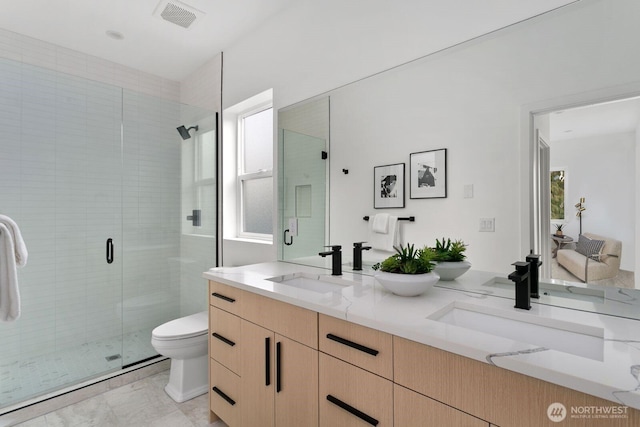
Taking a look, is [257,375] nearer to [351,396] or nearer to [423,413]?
[351,396]

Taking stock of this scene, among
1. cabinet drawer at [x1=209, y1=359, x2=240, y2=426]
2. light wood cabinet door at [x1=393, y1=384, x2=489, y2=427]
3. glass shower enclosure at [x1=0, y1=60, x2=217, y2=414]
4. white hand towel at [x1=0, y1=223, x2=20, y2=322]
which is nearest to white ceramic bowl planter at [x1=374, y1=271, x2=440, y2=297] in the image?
light wood cabinet door at [x1=393, y1=384, x2=489, y2=427]

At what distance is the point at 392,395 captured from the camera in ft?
3.02

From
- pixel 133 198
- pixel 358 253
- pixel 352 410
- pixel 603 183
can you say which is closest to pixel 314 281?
pixel 358 253

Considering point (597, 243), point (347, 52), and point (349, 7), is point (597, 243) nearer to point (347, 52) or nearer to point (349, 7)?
point (347, 52)

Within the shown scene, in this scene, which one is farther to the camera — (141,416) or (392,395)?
(141,416)

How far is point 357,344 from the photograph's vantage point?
1.01 meters

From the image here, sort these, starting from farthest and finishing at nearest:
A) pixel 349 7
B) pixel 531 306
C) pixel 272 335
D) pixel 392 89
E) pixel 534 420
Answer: pixel 349 7, pixel 392 89, pixel 272 335, pixel 531 306, pixel 534 420

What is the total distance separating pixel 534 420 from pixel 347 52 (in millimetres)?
1778

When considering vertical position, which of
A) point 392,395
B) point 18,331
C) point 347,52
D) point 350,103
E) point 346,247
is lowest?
point 18,331

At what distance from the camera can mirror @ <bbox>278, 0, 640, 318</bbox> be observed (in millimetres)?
1074

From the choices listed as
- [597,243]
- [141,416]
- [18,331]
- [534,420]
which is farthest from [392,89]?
[18,331]

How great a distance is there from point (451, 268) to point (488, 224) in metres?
0.24

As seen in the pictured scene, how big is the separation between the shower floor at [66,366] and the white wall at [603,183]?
2.88 metres

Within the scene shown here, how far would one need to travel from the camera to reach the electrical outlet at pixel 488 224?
1.28m
